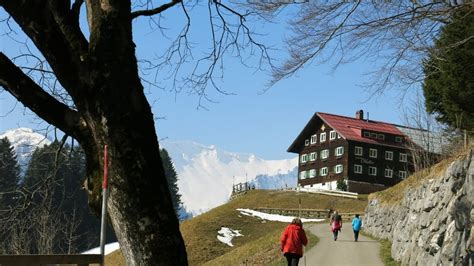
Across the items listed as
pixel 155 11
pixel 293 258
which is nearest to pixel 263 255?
pixel 293 258

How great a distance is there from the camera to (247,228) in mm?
51219

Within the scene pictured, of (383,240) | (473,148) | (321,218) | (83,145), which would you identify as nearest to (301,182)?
(321,218)

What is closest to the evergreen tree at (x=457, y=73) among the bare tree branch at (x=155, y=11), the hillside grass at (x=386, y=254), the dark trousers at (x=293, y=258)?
the hillside grass at (x=386, y=254)

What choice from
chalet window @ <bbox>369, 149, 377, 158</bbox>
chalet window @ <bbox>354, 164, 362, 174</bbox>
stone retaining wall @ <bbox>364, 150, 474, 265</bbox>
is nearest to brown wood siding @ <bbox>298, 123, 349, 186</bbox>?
chalet window @ <bbox>354, 164, 362, 174</bbox>

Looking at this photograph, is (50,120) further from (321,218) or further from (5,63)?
(321,218)

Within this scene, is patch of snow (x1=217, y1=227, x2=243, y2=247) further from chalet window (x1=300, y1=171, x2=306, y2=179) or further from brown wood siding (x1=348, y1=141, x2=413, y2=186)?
chalet window (x1=300, y1=171, x2=306, y2=179)

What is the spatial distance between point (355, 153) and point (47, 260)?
71.0m

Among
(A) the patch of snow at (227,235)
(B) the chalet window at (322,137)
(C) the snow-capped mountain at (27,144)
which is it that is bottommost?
(A) the patch of snow at (227,235)

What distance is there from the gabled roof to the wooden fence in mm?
70153

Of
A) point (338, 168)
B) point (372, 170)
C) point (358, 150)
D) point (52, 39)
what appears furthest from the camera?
point (338, 168)

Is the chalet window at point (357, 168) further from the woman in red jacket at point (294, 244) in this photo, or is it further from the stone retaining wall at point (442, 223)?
the woman in red jacket at point (294, 244)

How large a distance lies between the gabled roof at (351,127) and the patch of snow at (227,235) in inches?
1135

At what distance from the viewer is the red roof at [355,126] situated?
75.1 m

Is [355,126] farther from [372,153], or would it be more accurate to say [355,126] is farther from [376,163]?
[376,163]
